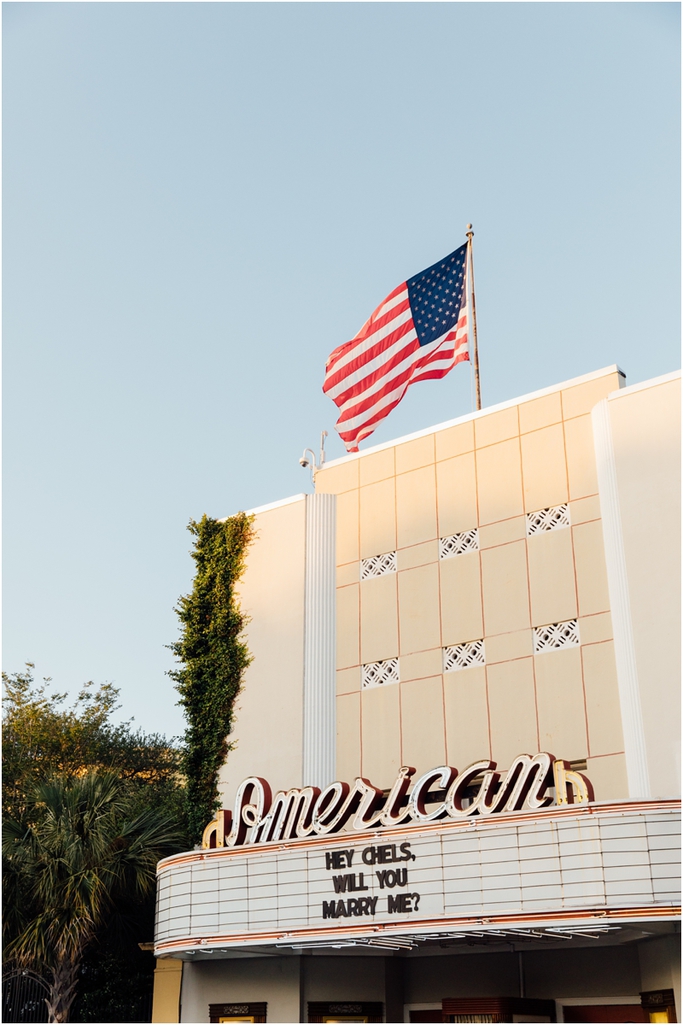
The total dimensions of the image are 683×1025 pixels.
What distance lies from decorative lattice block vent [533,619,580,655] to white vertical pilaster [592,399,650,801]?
99 centimetres

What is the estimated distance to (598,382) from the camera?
2228 centimetres

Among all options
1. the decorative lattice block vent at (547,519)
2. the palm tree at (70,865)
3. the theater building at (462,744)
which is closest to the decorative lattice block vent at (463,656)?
the theater building at (462,744)

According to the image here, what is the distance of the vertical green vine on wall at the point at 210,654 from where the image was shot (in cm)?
2548

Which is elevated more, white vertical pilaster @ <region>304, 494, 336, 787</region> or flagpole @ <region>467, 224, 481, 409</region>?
flagpole @ <region>467, 224, 481, 409</region>

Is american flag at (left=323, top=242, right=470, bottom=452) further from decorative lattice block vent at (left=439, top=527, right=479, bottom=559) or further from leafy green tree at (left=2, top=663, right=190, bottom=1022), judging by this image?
leafy green tree at (left=2, top=663, right=190, bottom=1022)

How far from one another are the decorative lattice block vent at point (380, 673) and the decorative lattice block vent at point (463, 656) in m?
1.35

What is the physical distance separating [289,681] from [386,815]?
21.5 feet

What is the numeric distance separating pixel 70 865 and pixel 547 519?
12.9 meters

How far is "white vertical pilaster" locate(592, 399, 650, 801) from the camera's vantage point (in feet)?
62.9

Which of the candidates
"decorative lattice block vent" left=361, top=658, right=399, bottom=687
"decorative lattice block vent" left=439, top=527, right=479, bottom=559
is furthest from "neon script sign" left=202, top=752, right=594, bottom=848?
"decorative lattice block vent" left=439, top=527, right=479, bottom=559

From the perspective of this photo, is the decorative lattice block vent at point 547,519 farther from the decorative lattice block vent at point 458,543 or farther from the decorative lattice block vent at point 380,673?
the decorative lattice block vent at point 380,673

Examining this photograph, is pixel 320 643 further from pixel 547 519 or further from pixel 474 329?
pixel 474 329

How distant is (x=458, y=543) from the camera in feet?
77.8

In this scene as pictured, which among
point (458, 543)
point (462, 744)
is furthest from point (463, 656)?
point (458, 543)
